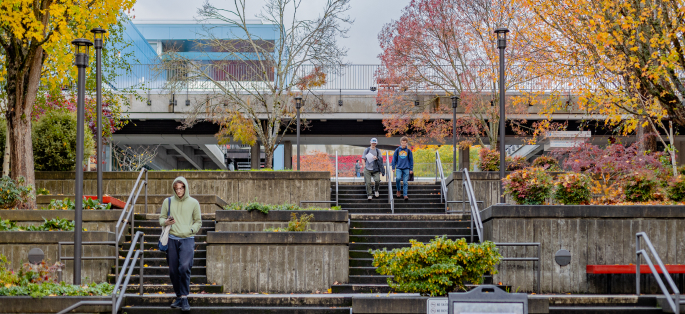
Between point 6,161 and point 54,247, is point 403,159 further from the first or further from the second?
point 6,161

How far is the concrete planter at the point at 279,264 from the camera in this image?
9805mm

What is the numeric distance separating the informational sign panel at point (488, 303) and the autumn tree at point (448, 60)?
46.8 feet

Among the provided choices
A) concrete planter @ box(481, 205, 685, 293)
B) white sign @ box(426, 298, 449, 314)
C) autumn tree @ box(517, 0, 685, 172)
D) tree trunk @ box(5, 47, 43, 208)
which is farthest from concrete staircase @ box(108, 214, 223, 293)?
autumn tree @ box(517, 0, 685, 172)

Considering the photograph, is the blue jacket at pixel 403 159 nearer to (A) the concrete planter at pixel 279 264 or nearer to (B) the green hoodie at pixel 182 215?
(A) the concrete planter at pixel 279 264

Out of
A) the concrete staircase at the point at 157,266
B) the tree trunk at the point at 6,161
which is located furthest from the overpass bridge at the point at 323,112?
the concrete staircase at the point at 157,266

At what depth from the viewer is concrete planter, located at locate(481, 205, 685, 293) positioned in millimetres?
9781

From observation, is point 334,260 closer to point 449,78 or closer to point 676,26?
point 676,26

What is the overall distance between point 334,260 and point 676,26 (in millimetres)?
7799

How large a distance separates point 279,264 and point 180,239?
2.22 meters

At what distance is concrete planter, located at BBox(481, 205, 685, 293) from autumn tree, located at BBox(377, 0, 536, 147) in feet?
31.0

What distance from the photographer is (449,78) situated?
20.9 metres

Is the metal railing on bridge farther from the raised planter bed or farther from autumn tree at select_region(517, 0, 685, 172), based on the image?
the raised planter bed

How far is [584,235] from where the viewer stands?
9875mm

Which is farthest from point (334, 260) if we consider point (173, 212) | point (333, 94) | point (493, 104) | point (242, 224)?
point (333, 94)
